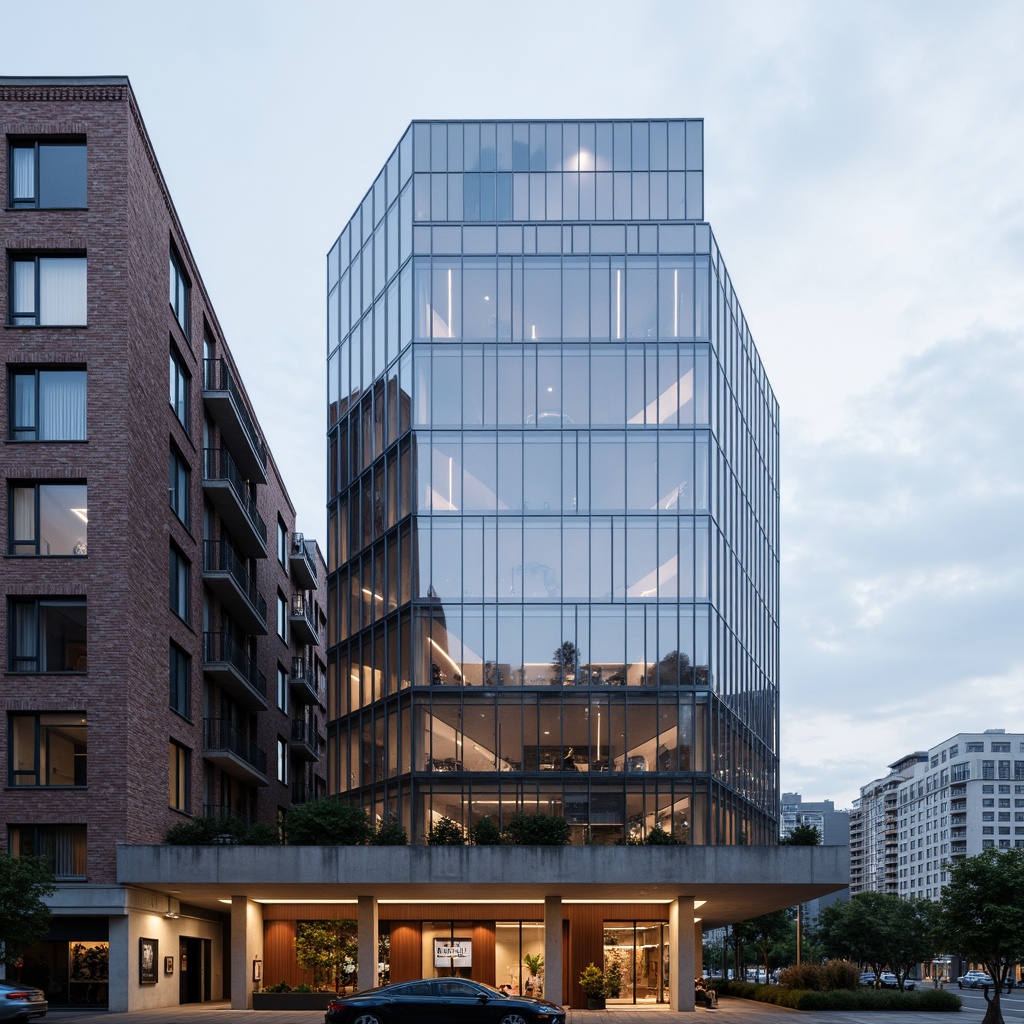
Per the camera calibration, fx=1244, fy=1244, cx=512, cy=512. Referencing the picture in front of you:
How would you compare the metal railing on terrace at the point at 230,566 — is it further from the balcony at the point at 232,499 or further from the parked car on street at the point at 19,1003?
the parked car on street at the point at 19,1003

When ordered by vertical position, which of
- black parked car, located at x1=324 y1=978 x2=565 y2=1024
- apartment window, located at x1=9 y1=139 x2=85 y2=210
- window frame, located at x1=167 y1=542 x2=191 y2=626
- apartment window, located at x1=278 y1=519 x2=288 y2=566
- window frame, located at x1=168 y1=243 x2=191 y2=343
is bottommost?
black parked car, located at x1=324 y1=978 x2=565 y2=1024

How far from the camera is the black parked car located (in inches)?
1088

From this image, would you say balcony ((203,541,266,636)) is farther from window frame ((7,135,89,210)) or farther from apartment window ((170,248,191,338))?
window frame ((7,135,89,210))

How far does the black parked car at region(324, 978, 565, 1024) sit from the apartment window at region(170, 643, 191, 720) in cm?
1752

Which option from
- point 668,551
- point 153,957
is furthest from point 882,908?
point 153,957

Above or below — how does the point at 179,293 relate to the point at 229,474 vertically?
above

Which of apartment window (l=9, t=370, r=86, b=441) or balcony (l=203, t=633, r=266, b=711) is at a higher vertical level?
apartment window (l=9, t=370, r=86, b=441)

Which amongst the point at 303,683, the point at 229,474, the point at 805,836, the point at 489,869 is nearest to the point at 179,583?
the point at 229,474

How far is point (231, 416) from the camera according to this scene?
51.2 m

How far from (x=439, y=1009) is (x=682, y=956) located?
15899 mm

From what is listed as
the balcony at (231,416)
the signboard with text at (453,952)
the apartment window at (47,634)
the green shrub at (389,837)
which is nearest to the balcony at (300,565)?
the balcony at (231,416)

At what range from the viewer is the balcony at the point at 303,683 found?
71.9 m

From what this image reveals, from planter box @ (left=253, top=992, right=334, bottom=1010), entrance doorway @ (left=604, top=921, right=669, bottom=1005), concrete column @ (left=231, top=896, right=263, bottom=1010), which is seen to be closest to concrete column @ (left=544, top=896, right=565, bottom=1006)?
entrance doorway @ (left=604, top=921, right=669, bottom=1005)

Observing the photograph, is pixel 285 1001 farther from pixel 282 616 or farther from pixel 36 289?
pixel 282 616
